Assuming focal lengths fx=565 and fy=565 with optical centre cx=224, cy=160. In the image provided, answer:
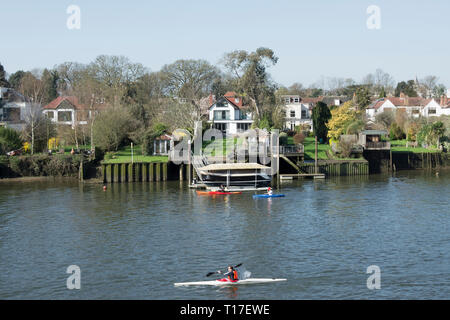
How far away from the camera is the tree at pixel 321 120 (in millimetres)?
98625

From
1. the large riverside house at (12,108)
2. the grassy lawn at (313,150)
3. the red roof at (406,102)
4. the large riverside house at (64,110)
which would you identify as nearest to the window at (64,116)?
the large riverside house at (64,110)

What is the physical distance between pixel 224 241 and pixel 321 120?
2322 inches

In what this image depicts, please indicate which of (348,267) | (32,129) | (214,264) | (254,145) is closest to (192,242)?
(214,264)

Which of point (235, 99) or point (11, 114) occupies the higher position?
point (235, 99)

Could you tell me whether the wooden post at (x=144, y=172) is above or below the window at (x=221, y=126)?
below

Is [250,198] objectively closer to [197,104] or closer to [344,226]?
[344,226]

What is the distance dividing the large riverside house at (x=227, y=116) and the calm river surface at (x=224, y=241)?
4528 centimetres

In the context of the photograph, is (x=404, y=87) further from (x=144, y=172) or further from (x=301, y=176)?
(x=144, y=172)

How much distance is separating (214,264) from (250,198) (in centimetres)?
2613

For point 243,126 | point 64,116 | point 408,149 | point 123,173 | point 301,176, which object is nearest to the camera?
point 123,173

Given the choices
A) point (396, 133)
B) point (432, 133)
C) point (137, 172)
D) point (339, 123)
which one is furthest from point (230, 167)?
point (396, 133)

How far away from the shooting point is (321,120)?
99000mm

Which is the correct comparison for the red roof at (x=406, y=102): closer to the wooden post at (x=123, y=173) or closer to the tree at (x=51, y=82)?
the tree at (x=51, y=82)

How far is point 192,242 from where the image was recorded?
4369cm
